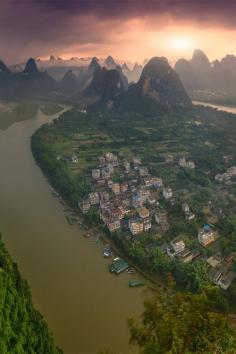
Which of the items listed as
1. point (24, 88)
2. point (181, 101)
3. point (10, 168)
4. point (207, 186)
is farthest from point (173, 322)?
point (24, 88)

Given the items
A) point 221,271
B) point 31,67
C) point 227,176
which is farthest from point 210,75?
point 221,271

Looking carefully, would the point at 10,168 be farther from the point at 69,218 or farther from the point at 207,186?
the point at 207,186

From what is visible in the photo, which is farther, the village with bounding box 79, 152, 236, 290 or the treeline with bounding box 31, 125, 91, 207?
the treeline with bounding box 31, 125, 91, 207

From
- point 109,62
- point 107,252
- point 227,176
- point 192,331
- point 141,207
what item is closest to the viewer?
point 192,331

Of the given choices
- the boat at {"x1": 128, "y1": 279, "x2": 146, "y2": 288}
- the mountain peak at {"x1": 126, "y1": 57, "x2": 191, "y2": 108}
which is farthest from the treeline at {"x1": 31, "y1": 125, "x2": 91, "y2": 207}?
the mountain peak at {"x1": 126, "y1": 57, "x2": 191, "y2": 108}

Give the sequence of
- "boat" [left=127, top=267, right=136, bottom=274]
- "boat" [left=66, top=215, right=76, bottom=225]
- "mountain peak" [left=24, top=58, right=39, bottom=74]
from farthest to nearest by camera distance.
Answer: "mountain peak" [left=24, top=58, right=39, bottom=74] < "boat" [left=66, top=215, right=76, bottom=225] < "boat" [left=127, top=267, right=136, bottom=274]

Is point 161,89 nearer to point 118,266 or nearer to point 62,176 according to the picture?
point 62,176

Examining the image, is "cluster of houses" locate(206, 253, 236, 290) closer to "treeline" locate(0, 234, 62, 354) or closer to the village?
the village

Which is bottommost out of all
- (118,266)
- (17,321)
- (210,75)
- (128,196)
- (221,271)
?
(118,266)
